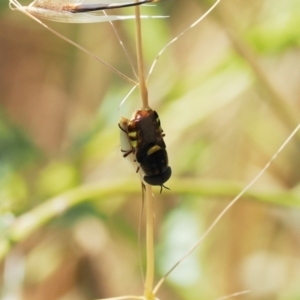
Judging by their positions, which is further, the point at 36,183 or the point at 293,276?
the point at 293,276

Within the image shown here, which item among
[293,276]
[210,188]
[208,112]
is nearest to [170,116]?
[208,112]

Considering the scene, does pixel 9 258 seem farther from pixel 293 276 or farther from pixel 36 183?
pixel 293 276

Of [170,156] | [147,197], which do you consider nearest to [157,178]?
[147,197]

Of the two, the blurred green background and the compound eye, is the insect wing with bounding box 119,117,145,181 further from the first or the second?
the blurred green background

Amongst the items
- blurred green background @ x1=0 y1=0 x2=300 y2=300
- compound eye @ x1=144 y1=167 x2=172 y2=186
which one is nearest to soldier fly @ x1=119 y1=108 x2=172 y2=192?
compound eye @ x1=144 y1=167 x2=172 y2=186

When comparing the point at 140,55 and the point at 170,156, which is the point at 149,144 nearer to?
the point at 140,55

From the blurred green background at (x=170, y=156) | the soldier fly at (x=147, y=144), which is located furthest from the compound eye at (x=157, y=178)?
the blurred green background at (x=170, y=156)
